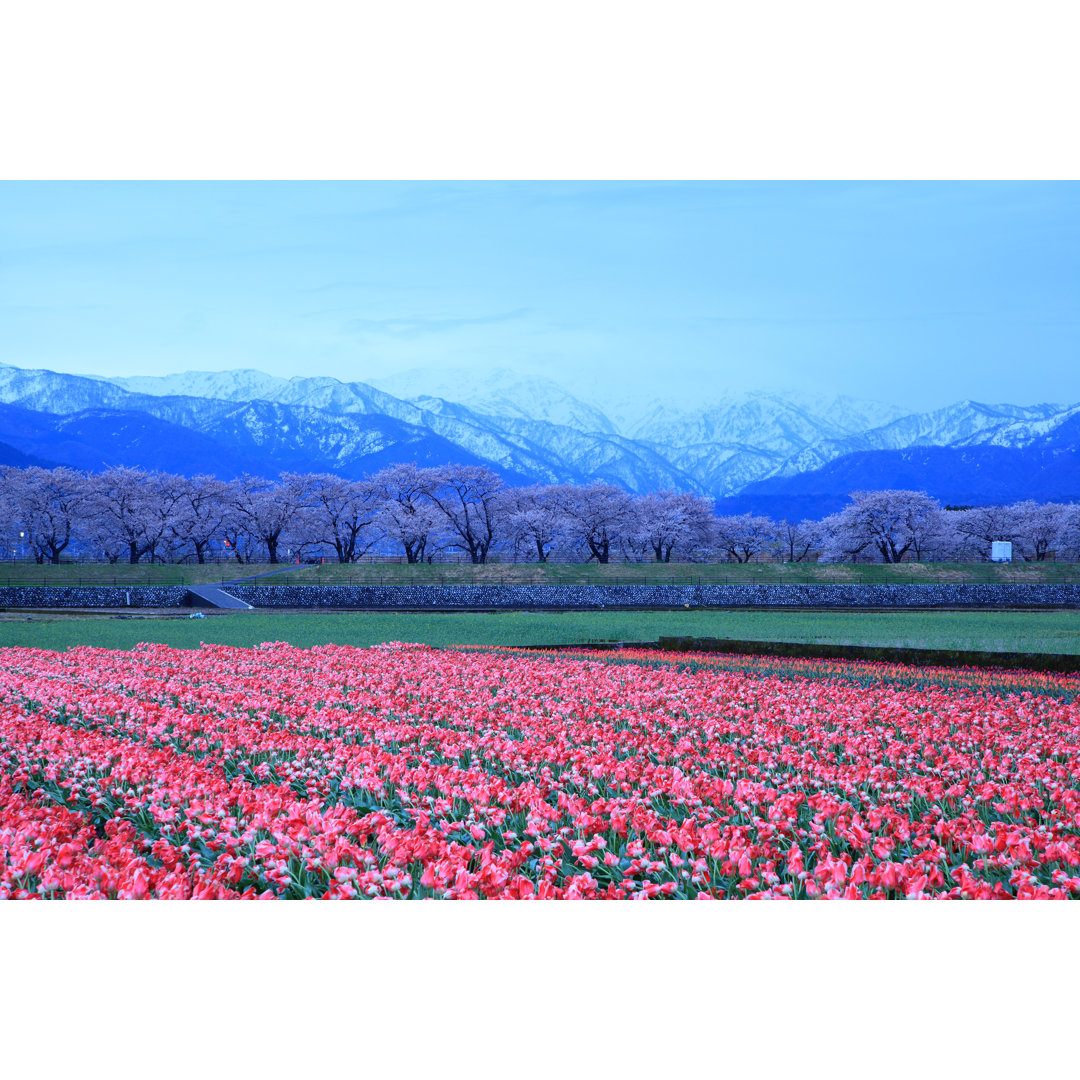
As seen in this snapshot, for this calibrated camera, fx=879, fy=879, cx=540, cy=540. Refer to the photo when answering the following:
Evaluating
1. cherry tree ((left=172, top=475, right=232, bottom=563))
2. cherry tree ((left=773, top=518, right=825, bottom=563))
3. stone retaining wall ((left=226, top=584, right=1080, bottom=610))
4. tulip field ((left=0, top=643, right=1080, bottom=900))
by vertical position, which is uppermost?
cherry tree ((left=172, top=475, right=232, bottom=563))

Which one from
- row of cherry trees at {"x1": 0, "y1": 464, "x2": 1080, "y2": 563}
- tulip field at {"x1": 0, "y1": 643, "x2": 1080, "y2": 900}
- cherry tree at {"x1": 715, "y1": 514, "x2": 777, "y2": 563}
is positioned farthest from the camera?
cherry tree at {"x1": 715, "y1": 514, "x2": 777, "y2": 563}

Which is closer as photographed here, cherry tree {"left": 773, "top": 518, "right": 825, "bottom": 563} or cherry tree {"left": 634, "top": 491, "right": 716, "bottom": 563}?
cherry tree {"left": 634, "top": 491, "right": 716, "bottom": 563}

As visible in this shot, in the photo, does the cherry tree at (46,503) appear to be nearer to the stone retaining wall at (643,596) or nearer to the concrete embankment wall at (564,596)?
the concrete embankment wall at (564,596)

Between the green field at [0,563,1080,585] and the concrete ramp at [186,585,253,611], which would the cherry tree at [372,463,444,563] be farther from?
the concrete ramp at [186,585,253,611]

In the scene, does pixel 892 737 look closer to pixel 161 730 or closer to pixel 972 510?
pixel 161 730

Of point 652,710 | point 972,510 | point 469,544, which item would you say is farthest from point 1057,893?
point 972,510

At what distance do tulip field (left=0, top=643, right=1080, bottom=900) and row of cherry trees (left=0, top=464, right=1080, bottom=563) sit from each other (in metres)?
53.9

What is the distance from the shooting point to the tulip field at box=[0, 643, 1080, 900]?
429 centimetres

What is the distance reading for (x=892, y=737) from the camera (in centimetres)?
809

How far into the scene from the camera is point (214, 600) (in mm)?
38625

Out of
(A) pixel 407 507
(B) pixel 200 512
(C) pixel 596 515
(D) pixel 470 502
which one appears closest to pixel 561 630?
(C) pixel 596 515

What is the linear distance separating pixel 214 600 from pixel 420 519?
2637 centimetres

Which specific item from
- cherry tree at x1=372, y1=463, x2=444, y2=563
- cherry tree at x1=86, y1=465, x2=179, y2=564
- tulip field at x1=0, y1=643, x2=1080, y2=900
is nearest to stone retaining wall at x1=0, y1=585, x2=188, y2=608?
cherry tree at x1=86, y1=465, x2=179, y2=564

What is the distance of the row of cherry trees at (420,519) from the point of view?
61750 mm
